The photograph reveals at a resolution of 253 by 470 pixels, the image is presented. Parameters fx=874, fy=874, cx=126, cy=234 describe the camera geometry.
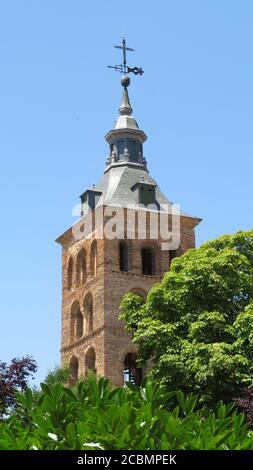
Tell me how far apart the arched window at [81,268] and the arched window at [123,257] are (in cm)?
230

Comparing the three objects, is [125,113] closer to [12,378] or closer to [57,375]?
[57,375]

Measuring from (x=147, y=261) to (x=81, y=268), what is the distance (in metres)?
3.68

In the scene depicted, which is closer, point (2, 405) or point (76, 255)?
point (2, 405)

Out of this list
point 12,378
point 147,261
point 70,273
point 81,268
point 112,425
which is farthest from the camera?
point 70,273

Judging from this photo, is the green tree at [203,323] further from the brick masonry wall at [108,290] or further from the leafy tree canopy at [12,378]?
the brick masonry wall at [108,290]

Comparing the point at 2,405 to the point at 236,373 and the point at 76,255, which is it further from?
the point at 76,255

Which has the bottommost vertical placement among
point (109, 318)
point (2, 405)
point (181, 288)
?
point (2, 405)

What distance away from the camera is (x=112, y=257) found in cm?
4556

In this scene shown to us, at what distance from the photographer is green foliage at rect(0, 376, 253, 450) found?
621 centimetres

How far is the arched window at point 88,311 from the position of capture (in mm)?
46125

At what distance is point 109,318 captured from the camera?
144ft

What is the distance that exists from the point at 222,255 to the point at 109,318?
16.2 meters

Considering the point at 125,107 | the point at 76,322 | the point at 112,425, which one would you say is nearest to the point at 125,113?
the point at 125,107
